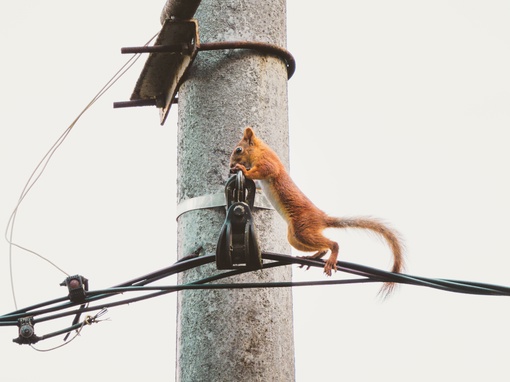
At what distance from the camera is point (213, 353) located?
11.4 feet

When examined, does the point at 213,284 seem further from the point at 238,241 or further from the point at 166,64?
the point at 166,64

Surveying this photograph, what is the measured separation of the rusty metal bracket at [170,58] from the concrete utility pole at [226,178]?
4 centimetres

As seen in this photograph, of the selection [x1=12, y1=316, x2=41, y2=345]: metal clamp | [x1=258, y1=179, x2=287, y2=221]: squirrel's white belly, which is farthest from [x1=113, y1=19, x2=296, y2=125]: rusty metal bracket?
[x1=12, y1=316, x2=41, y2=345]: metal clamp

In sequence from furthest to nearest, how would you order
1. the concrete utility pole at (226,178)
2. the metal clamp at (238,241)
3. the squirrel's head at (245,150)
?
the squirrel's head at (245,150), the concrete utility pole at (226,178), the metal clamp at (238,241)

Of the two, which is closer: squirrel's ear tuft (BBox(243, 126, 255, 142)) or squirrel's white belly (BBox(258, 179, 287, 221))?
squirrel's ear tuft (BBox(243, 126, 255, 142))

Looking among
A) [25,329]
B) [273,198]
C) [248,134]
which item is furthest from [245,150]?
[25,329]

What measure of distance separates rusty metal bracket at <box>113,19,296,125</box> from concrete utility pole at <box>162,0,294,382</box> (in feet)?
0.15

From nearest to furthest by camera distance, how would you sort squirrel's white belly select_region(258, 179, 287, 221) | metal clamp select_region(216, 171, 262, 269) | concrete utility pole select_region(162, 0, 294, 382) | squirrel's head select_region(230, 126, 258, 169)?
metal clamp select_region(216, 171, 262, 269) → concrete utility pole select_region(162, 0, 294, 382) → squirrel's head select_region(230, 126, 258, 169) → squirrel's white belly select_region(258, 179, 287, 221)

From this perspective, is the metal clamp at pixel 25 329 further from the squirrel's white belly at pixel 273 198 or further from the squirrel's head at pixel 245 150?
the squirrel's white belly at pixel 273 198

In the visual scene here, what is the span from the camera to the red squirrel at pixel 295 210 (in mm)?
3750

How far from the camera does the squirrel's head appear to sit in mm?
3721

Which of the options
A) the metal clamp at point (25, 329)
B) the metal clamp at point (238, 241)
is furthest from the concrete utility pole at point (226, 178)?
the metal clamp at point (25, 329)

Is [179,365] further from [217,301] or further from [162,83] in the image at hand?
[162,83]

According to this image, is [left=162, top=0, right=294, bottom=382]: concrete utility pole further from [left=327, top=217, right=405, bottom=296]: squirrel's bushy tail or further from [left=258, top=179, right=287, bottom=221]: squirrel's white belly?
[left=327, top=217, right=405, bottom=296]: squirrel's bushy tail
